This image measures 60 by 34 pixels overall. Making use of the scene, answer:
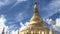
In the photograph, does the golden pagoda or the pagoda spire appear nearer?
the golden pagoda

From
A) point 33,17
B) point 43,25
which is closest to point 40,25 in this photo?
point 43,25

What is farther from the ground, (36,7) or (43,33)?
(36,7)

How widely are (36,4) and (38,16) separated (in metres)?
3.12

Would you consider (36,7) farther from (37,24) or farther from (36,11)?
(37,24)

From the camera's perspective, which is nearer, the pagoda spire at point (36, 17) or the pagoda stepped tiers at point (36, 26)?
the pagoda stepped tiers at point (36, 26)

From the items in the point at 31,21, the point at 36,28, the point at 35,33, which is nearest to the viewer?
the point at 35,33

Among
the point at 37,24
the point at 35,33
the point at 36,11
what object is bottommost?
the point at 35,33

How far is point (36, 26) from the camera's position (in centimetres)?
4281

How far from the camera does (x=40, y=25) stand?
142ft

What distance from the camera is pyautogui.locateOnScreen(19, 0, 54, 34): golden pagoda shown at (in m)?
40.5

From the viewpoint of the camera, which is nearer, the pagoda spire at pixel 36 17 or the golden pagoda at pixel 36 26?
the golden pagoda at pixel 36 26

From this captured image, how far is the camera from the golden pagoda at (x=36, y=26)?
40.5m

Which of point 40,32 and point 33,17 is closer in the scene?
point 40,32

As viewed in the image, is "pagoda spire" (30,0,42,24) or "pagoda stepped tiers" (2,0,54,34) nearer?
"pagoda stepped tiers" (2,0,54,34)
